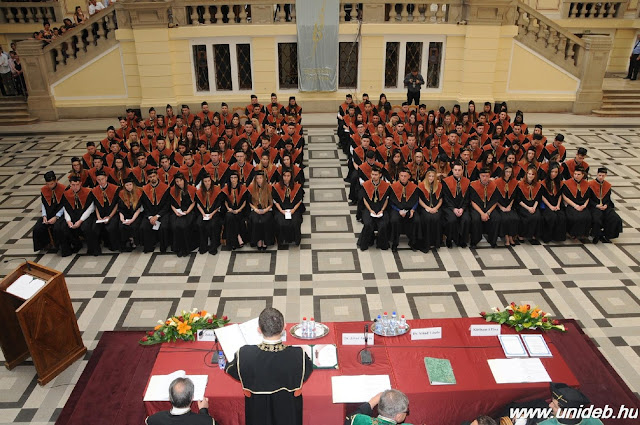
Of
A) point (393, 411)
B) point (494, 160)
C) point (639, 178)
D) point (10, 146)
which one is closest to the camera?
point (393, 411)

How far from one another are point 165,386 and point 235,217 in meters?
4.20

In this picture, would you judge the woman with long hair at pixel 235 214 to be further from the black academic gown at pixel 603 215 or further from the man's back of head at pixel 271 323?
the black academic gown at pixel 603 215

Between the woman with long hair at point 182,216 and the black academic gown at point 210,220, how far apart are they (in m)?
0.13

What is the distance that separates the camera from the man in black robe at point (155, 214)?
829 centimetres

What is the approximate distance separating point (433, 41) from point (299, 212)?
9612mm

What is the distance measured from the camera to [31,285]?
5465mm

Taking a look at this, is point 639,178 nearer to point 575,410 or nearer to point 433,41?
point 433,41

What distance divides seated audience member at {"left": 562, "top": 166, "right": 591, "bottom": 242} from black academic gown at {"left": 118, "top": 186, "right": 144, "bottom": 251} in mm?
7118

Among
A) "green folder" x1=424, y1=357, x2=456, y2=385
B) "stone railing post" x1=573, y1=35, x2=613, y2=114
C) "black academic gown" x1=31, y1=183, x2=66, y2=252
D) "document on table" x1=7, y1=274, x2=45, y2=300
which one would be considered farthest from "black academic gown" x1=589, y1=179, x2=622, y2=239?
"stone railing post" x1=573, y1=35, x2=613, y2=114

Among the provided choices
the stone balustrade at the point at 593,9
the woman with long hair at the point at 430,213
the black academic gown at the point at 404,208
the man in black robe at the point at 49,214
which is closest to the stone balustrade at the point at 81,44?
the man in black robe at the point at 49,214

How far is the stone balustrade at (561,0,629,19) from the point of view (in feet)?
61.1

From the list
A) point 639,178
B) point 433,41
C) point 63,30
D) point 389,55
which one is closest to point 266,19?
point 389,55

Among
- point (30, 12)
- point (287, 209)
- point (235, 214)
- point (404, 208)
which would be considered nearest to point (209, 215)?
point (235, 214)

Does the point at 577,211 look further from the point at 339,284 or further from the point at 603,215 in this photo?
the point at 339,284
